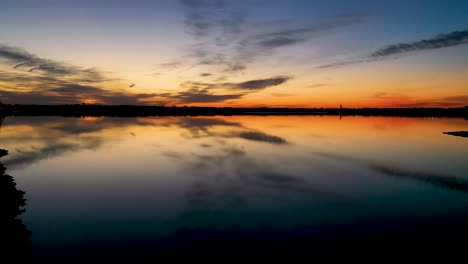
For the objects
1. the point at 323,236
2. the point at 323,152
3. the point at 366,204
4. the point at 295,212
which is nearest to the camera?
the point at 323,236

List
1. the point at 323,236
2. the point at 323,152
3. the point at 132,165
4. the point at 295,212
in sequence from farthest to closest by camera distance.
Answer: the point at 323,152 < the point at 132,165 < the point at 295,212 < the point at 323,236

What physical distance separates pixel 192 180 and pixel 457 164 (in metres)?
25.9

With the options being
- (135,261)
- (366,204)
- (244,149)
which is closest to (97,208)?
(135,261)

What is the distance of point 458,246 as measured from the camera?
40.8ft

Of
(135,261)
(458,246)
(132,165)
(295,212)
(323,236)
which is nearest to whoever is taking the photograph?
(135,261)

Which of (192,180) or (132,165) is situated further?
(132,165)

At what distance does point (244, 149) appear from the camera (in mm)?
45188

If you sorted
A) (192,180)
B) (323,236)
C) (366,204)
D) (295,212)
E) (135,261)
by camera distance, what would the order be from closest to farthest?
1. (135,261)
2. (323,236)
3. (295,212)
4. (366,204)
5. (192,180)

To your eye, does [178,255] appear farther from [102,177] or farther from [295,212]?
[102,177]

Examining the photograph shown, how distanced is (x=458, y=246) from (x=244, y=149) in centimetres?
3348

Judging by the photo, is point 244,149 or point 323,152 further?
point 244,149

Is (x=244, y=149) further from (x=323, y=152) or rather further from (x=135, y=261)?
(x=135, y=261)

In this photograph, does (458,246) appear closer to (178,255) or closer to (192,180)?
(178,255)

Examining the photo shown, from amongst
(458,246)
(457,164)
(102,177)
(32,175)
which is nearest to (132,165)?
(102,177)
